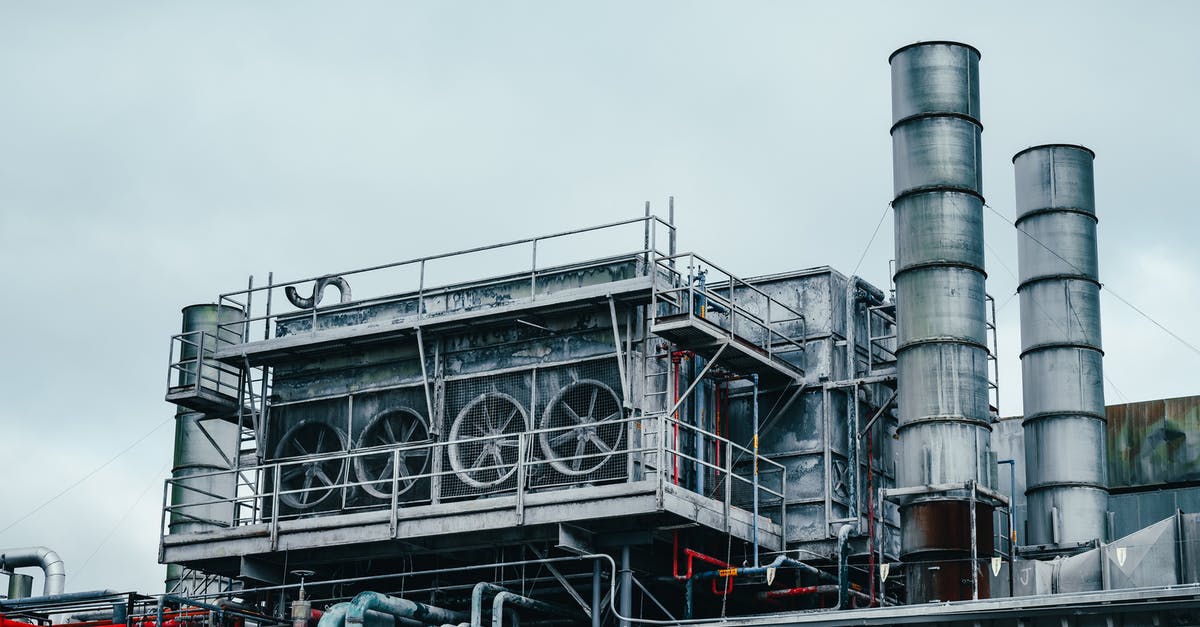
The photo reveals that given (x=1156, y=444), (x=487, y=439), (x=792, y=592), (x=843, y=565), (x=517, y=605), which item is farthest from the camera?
(x=1156, y=444)

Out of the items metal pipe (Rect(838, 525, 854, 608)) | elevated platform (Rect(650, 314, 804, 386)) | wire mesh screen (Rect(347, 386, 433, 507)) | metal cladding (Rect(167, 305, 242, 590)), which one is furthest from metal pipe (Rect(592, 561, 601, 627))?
metal cladding (Rect(167, 305, 242, 590))

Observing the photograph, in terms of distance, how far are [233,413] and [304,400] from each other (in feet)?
6.22

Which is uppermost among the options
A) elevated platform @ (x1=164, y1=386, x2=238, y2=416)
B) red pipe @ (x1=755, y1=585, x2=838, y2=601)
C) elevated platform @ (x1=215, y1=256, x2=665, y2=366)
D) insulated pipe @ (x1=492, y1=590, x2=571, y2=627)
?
elevated platform @ (x1=215, y1=256, x2=665, y2=366)

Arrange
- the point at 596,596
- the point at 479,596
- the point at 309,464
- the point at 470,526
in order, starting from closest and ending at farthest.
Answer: the point at 479,596, the point at 596,596, the point at 470,526, the point at 309,464

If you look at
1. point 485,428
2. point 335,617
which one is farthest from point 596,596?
point 485,428

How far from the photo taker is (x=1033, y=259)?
117 feet

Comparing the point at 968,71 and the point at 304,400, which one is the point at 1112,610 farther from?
the point at 304,400

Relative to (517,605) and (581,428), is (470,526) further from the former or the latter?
(581,428)

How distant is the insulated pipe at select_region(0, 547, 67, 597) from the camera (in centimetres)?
4269

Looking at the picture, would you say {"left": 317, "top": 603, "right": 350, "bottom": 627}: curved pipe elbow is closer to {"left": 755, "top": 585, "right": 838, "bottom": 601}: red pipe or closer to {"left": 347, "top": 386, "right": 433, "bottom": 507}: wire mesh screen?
{"left": 347, "top": 386, "right": 433, "bottom": 507}: wire mesh screen

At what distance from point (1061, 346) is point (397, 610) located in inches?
545

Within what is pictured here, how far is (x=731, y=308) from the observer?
3125 centimetres

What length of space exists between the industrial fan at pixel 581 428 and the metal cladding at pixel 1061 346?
28.9 ft

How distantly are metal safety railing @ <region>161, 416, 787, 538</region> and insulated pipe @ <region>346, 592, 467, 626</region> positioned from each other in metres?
1.57
